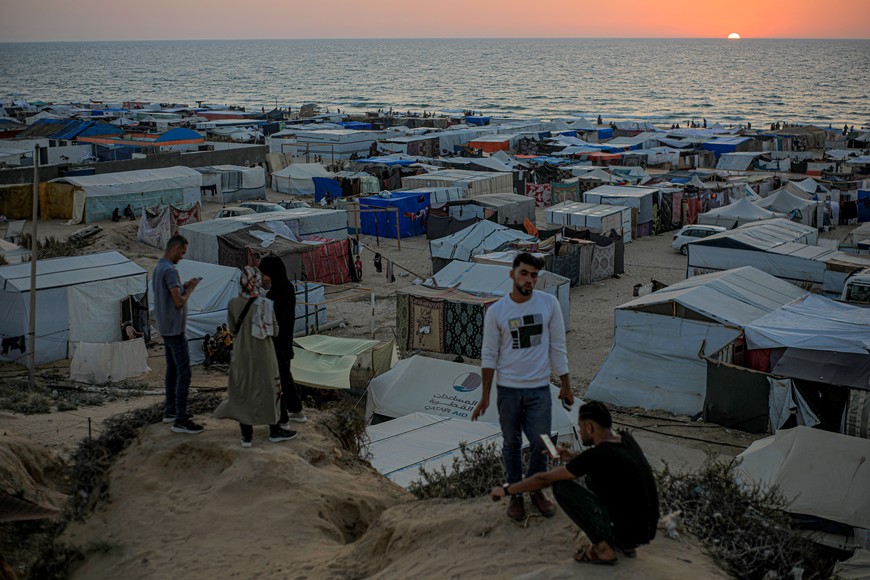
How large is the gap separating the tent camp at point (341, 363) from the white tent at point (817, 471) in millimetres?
6249

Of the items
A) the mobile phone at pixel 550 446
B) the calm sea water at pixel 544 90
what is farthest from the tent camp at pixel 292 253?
the calm sea water at pixel 544 90

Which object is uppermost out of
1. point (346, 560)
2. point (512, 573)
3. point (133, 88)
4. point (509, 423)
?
point (133, 88)

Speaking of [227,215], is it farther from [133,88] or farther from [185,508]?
[133,88]

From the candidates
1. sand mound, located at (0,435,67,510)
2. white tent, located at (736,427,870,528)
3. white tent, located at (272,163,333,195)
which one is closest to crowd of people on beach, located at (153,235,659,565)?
sand mound, located at (0,435,67,510)

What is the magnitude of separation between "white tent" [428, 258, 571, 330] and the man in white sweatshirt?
12.7m

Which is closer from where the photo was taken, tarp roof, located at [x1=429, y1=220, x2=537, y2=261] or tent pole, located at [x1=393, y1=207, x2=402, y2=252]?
tarp roof, located at [x1=429, y1=220, x2=537, y2=261]

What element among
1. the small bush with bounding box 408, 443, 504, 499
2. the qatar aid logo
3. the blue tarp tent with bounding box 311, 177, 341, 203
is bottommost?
the qatar aid logo

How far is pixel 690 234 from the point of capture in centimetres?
2889

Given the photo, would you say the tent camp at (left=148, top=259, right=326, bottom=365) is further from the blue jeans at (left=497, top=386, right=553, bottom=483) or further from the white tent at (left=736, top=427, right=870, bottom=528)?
the blue jeans at (left=497, top=386, right=553, bottom=483)

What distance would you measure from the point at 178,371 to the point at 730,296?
12.2 metres

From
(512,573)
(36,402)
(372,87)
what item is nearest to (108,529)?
(512,573)

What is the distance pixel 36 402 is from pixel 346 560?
895 centimetres

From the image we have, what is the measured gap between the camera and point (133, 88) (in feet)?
521

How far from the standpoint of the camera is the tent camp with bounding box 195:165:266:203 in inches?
1427
